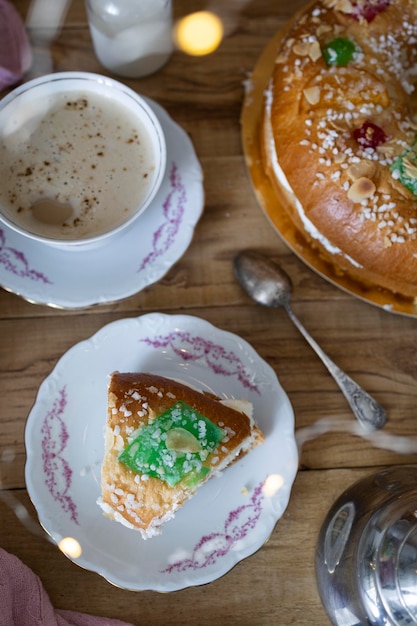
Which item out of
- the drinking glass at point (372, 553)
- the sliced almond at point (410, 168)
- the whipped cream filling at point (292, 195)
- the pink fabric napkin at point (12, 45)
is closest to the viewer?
the drinking glass at point (372, 553)

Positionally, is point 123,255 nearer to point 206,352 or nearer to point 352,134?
point 206,352

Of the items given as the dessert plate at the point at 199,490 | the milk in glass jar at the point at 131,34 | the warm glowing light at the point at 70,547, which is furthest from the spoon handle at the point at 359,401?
the milk in glass jar at the point at 131,34

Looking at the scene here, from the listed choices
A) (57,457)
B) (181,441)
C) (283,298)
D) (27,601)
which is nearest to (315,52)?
(283,298)

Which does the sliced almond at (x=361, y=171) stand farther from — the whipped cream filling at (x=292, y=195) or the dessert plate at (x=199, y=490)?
the dessert plate at (x=199, y=490)

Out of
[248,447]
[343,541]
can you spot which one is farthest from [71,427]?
[343,541]

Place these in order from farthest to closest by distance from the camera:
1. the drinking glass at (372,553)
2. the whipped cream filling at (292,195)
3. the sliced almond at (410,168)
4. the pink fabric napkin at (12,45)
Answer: the pink fabric napkin at (12,45) < the whipped cream filling at (292,195) < the sliced almond at (410,168) < the drinking glass at (372,553)

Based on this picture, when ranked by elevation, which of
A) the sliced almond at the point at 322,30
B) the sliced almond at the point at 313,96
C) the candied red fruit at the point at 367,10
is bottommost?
the sliced almond at the point at 313,96

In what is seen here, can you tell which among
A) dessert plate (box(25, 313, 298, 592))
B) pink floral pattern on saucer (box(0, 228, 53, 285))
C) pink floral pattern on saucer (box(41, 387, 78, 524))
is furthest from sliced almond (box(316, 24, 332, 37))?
pink floral pattern on saucer (box(41, 387, 78, 524))
